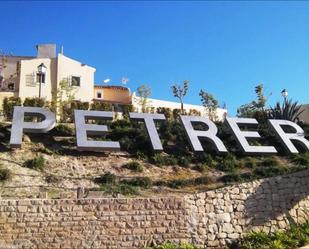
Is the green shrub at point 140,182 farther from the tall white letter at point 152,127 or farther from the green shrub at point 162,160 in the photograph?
the tall white letter at point 152,127

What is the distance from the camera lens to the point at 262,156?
2744cm

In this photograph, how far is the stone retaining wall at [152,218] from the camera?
16.7 m

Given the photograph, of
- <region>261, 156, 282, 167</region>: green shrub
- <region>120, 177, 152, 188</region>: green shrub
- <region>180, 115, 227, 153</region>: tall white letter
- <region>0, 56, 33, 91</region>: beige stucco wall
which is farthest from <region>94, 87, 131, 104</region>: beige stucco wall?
<region>120, 177, 152, 188</region>: green shrub

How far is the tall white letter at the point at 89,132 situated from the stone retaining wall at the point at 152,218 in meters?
7.02

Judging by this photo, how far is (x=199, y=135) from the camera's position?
26750mm

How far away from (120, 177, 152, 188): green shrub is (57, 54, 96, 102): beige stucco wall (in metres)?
27.3

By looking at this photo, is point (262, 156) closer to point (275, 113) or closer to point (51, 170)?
point (275, 113)

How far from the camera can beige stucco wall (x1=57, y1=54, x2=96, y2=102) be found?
160ft

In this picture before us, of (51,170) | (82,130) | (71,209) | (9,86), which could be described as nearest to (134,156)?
(82,130)

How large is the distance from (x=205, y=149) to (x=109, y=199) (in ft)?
35.0

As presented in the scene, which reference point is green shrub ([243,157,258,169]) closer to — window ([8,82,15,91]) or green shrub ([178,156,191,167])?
green shrub ([178,156,191,167])

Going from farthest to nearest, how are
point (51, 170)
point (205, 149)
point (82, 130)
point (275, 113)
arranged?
1. point (275, 113)
2. point (205, 149)
3. point (82, 130)
4. point (51, 170)

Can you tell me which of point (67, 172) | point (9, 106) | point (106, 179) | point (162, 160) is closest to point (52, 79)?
point (9, 106)

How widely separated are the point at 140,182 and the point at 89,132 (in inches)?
196
